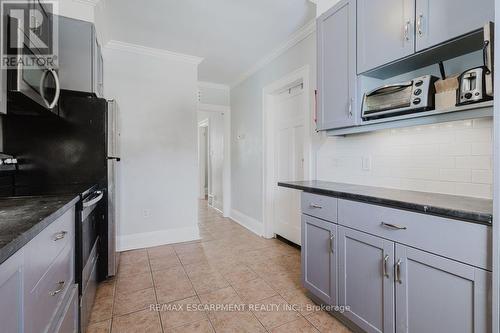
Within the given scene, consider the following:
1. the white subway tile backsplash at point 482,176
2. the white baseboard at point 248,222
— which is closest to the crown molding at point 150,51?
the white baseboard at point 248,222

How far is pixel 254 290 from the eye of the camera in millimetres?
2207

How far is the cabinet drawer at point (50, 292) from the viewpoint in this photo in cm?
87

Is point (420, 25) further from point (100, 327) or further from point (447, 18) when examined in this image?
point (100, 327)

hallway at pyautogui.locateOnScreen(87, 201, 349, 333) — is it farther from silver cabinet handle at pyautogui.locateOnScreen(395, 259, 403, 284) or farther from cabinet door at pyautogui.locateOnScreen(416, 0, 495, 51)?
cabinet door at pyautogui.locateOnScreen(416, 0, 495, 51)

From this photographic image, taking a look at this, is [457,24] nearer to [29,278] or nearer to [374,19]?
[374,19]

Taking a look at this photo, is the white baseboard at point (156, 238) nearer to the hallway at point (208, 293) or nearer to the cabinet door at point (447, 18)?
the hallway at point (208, 293)

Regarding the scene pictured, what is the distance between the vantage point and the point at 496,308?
0.97m

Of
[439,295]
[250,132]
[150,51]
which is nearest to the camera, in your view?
[439,295]

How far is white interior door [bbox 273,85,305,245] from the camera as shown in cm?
315

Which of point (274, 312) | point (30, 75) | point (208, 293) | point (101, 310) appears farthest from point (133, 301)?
point (30, 75)

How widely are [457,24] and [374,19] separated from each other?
53cm

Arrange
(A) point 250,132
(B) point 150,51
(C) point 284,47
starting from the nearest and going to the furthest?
1. (C) point 284,47
2. (B) point 150,51
3. (A) point 250,132

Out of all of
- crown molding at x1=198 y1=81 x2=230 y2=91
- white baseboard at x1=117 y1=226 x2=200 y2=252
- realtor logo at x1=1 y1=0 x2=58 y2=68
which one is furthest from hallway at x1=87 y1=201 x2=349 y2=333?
crown molding at x1=198 y1=81 x2=230 y2=91

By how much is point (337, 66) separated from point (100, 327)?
2578 mm
